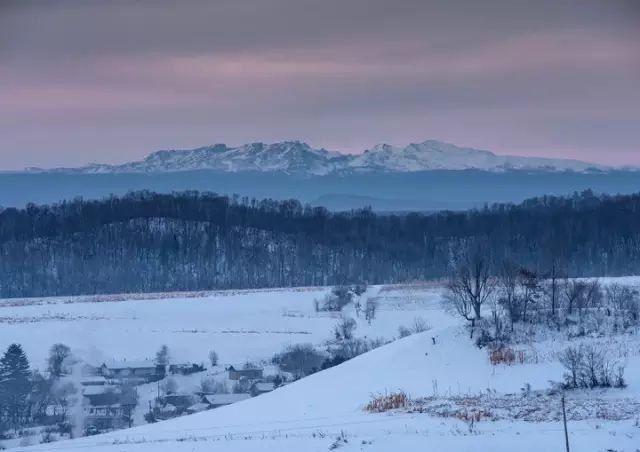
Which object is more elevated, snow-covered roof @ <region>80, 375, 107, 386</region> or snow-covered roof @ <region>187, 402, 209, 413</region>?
snow-covered roof @ <region>80, 375, 107, 386</region>

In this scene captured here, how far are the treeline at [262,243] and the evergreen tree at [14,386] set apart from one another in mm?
31073

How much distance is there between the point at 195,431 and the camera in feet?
60.6

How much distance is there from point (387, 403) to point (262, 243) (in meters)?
57.2

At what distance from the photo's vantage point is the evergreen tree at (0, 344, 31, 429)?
28453 millimetres

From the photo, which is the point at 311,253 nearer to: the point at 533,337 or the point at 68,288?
the point at 68,288

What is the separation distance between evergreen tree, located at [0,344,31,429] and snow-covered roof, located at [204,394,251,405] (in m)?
5.49

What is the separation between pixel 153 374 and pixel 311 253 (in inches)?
1489

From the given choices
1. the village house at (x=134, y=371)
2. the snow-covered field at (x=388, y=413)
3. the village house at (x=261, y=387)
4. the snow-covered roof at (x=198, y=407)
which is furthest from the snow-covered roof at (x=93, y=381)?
the village house at (x=261, y=387)

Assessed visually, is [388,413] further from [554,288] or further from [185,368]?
[185,368]

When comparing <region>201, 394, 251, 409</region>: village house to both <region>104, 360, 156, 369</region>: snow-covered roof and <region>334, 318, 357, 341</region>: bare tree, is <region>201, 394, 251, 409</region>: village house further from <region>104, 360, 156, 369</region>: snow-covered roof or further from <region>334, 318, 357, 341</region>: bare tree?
<region>334, 318, 357, 341</region>: bare tree

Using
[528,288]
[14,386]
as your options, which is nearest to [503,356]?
[528,288]

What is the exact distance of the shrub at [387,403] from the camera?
18.5 meters

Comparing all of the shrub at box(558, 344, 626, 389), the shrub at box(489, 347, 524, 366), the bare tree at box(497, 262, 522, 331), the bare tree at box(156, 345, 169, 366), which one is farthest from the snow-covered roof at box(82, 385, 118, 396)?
the shrub at box(558, 344, 626, 389)

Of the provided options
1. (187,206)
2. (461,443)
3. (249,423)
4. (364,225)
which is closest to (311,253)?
(364,225)
